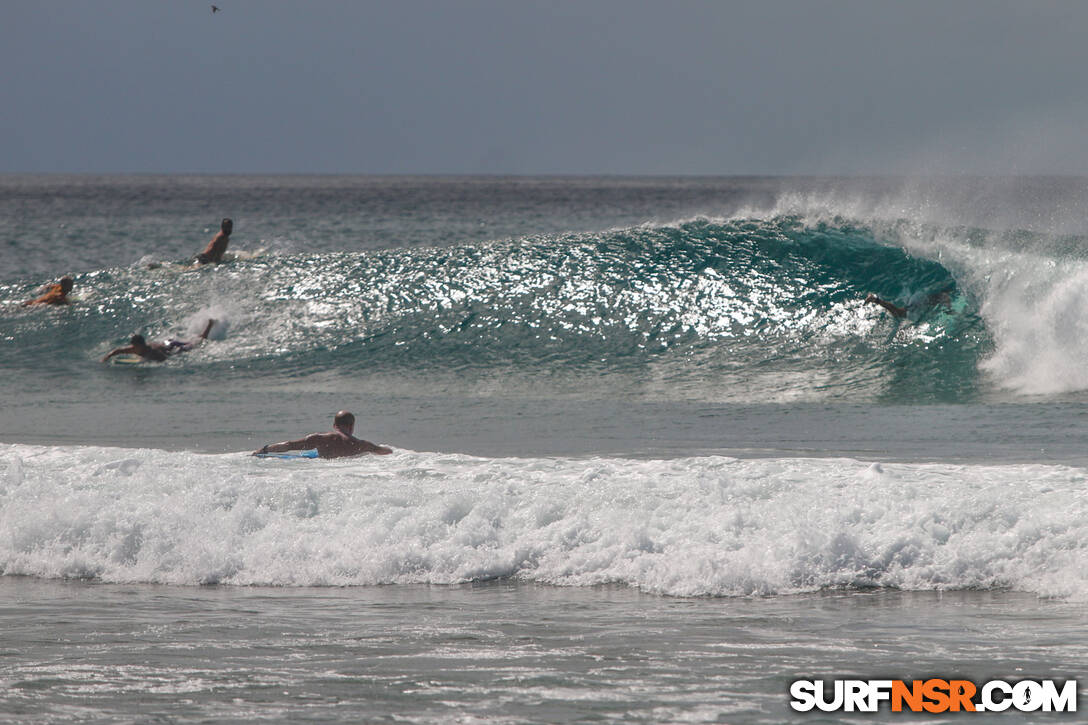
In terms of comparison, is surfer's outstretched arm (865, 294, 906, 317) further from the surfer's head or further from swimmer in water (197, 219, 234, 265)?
swimmer in water (197, 219, 234, 265)

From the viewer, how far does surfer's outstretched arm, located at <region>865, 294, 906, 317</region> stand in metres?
18.7

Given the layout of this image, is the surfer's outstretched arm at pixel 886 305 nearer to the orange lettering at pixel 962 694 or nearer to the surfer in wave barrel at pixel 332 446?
the surfer in wave barrel at pixel 332 446

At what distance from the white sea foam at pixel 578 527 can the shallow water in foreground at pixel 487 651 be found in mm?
280

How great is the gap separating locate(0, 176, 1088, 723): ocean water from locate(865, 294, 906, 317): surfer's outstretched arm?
0.56 feet

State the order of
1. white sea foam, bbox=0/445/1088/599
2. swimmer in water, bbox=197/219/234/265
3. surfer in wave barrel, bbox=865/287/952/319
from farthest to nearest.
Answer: swimmer in water, bbox=197/219/234/265, surfer in wave barrel, bbox=865/287/952/319, white sea foam, bbox=0/445/1088/599

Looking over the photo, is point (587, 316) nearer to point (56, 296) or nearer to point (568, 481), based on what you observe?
point (56, 296)

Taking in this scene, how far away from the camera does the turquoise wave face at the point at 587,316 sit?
55.9 ft

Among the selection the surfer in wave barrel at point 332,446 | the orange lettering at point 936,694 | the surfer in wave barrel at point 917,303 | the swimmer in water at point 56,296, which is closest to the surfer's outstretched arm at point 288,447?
the surfer in wave barrel at point 332,446

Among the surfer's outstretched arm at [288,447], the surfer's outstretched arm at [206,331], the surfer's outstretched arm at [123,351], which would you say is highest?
the surfer's outstretched arm at [206,331]

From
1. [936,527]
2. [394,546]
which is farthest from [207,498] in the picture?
[936,527]

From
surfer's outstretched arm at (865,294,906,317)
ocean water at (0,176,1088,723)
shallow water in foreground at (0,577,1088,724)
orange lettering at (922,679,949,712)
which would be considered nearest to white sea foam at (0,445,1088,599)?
ocean water at (0,176,1088,723)

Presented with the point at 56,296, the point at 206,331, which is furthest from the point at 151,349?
the point at 56,296

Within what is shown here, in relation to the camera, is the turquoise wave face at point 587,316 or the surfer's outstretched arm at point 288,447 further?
the turquoise wave face at point 587,316

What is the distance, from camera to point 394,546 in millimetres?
7883
